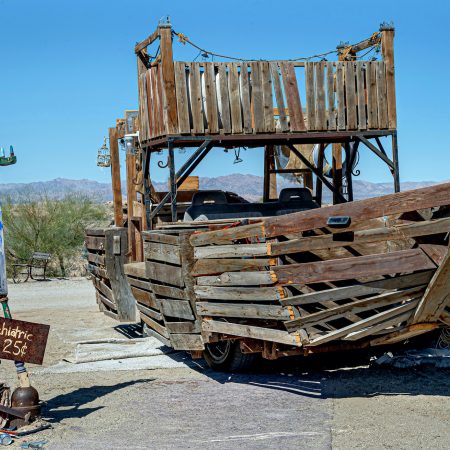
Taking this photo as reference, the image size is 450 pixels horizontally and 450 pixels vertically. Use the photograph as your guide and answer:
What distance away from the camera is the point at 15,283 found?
20.7 metres

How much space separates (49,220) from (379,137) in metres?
14.4

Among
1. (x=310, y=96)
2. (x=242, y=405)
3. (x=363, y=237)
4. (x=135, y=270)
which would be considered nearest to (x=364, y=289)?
(x=363, y=237)

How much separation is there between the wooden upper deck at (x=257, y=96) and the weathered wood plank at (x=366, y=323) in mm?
4384

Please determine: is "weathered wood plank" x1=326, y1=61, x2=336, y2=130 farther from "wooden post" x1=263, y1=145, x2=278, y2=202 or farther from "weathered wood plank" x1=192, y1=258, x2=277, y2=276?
"weathered wood plank" x1=192, y1=258, x2=277, y2=276

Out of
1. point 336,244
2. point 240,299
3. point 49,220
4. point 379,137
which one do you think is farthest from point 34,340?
point 49,220

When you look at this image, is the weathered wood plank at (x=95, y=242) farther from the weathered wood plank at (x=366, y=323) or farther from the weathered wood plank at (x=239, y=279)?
the weathered wood plank at (x=366, y=323)

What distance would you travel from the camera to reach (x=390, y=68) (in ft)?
37.7

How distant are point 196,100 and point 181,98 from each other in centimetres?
20

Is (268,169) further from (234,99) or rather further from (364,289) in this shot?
(364,289)

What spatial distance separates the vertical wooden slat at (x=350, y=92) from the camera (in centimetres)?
1130

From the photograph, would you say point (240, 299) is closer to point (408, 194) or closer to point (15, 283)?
point (408, 194)

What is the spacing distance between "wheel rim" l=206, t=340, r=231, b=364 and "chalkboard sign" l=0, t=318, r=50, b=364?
2.26 meters

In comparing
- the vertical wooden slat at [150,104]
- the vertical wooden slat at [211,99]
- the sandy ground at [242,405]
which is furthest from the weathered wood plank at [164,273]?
the vertical wooden slat at [150,104]

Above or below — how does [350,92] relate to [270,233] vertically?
above
